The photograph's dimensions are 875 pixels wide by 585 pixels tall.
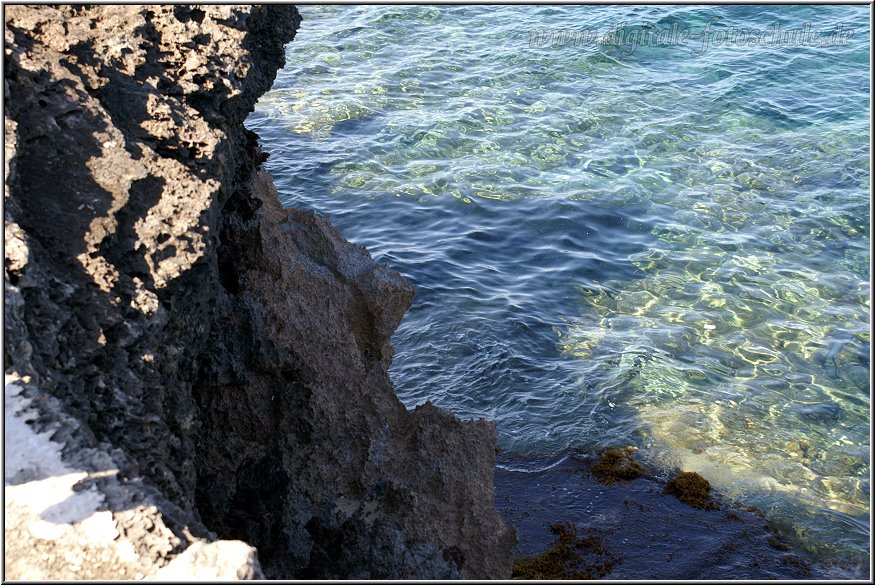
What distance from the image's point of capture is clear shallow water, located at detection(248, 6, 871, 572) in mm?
7418

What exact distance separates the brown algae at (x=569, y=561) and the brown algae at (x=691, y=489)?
903 millimetres

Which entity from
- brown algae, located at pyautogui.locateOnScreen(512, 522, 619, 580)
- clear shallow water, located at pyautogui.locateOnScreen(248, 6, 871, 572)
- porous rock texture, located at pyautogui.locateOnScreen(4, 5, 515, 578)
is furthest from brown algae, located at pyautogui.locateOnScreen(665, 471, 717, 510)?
porous rock texture, located at pyautogui.locateOnScreen(4, 5, 515, 578)

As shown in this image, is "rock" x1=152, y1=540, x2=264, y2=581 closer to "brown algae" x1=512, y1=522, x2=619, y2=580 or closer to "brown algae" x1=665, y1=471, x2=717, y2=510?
"brown algae" x1=512, y1=522, x2=619, y2=580

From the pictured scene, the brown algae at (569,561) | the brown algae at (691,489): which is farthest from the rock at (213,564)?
the brown algae at (691,489)

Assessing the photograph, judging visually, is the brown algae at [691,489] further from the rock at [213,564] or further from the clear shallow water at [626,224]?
the rock at [213,564]

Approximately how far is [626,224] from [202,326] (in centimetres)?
744

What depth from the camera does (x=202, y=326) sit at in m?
3.94

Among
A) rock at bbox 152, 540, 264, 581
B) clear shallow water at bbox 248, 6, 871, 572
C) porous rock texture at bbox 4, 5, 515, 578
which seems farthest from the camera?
clear shallow water at bbox 248, 6, 871, 572

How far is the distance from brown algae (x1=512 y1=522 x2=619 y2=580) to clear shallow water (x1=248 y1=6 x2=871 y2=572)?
1.23m

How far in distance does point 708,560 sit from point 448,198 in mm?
6236

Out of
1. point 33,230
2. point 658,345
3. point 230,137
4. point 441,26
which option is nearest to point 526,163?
point 658,345

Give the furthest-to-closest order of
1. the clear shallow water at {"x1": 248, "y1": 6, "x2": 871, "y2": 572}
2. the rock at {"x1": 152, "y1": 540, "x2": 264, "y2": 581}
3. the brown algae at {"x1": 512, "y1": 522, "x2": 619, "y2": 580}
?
1. the clear shallow water at {"x1": 248, "y1": 6, "x2": 871, "y2": 572}
2. the brown algae at {"x1": 512, "y1": 522, "x2": 619, "y2": 580}
3. the rock at {"x1": 152, "y1": 540, "x2": 264, "y2": 581}

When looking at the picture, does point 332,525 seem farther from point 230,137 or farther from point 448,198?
point 448,198

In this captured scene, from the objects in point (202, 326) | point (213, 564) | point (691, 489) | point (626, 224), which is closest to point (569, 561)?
point (691, 489)
